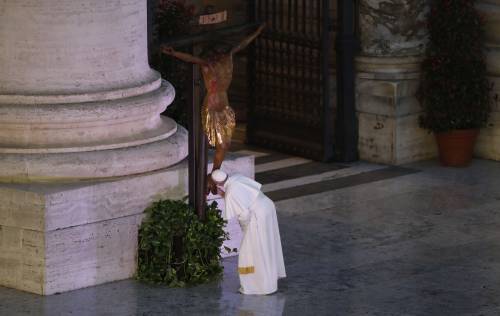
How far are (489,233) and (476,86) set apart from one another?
2.79 meters

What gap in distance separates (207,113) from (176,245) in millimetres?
943

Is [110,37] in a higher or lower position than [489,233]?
higher

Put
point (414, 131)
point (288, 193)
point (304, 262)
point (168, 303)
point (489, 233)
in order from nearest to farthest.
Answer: point (168, 303) < point (304, 262) < point (489, 233) < point (288, 193) < point (414, 131)

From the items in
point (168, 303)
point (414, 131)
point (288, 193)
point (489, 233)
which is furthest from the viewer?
point (414, 131)

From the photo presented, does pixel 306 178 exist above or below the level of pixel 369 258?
below

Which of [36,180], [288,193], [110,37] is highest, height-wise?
[110,37]

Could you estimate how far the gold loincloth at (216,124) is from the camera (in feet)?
37.3

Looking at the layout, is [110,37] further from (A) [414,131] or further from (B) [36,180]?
(A) [414,131]

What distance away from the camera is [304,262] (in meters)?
12.1

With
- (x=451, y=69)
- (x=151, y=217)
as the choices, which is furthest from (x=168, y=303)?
(x=451, y=69)

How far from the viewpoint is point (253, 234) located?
36.3 feet

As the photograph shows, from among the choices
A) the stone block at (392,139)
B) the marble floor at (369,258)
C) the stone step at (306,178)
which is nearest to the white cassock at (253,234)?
the marble floor at (369,258)

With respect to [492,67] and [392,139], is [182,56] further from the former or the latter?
[492,67]

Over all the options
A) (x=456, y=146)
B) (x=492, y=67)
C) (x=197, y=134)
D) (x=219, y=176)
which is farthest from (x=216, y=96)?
(x=492, y=67)
